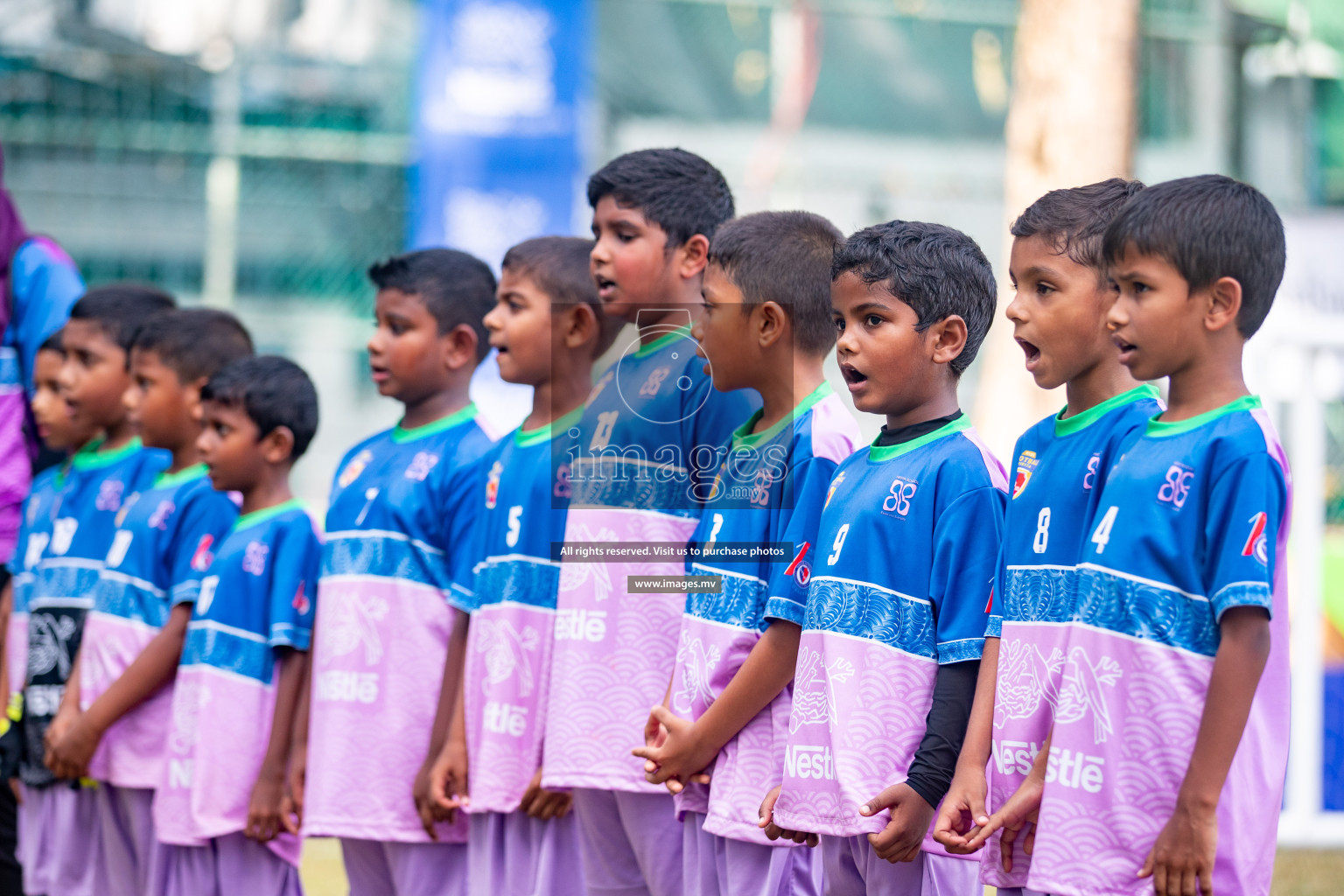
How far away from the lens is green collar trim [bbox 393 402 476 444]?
127 inches

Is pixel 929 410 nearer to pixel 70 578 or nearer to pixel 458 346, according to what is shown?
pixel 458 346

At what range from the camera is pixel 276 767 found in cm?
→ 320

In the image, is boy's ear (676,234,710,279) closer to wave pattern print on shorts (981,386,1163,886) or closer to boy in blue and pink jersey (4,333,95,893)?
wave pattern print on shorts (981,386,1163,886)

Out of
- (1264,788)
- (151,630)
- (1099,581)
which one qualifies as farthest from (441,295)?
(1264,788)

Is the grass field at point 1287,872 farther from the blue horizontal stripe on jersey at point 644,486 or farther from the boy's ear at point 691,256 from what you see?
the boy's ear at point 691,256

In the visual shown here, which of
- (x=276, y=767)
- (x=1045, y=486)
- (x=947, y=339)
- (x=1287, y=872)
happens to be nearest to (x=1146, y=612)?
(x=1045, y=486)

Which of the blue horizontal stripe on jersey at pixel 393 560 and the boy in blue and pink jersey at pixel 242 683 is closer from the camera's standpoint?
the blue horizontal stripe on jersey at pixel 393 560

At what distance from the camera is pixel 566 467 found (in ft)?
9.41

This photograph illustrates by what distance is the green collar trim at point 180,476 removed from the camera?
3.69 m

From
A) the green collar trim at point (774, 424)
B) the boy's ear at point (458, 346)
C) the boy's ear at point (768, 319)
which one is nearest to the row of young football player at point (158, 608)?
the boy's ear at point (458, 346)

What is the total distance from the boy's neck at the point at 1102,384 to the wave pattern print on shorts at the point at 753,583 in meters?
0.48

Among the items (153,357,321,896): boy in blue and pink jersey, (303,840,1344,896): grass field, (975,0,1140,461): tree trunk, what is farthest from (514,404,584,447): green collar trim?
(975,0,1140,461): tree trunk

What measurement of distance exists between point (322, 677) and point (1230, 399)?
77.8 inches

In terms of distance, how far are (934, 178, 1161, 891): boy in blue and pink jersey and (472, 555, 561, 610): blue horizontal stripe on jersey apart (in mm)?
1039
